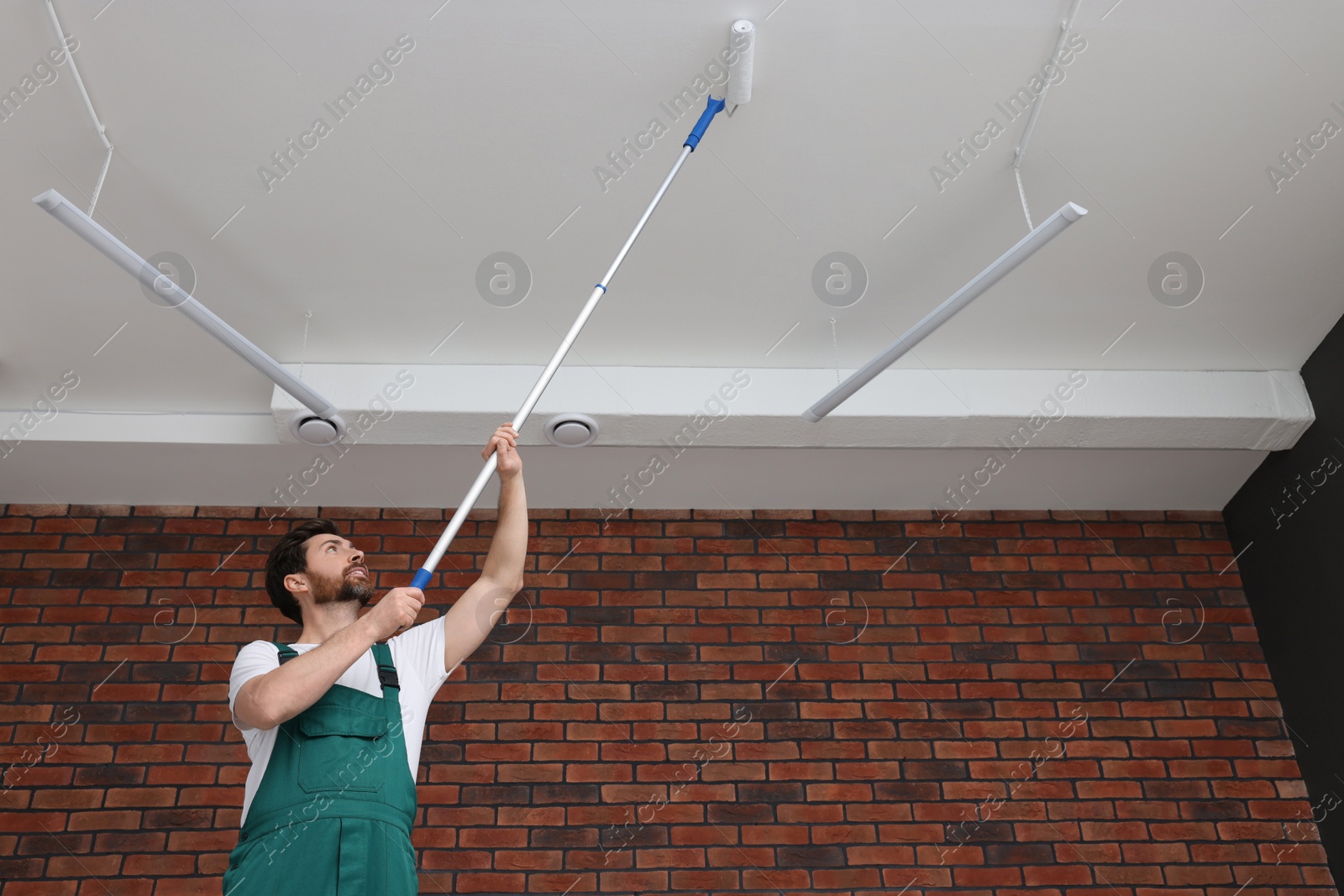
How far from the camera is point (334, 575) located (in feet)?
7.68

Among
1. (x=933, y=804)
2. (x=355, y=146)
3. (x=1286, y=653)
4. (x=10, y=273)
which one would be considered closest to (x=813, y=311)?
(x=355, y=146)

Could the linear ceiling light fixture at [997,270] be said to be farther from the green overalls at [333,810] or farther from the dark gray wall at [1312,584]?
the green overalls at [333,810]

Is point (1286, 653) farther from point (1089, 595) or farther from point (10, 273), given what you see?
point (10, 273)

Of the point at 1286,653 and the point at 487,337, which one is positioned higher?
Answer: the point at 487,337

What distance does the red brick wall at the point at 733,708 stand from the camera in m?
3.69

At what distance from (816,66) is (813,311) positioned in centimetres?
93

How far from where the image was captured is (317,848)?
181cm

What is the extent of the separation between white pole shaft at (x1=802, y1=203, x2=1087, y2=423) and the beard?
5.04ft

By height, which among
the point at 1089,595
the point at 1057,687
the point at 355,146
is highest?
the point at 355,146

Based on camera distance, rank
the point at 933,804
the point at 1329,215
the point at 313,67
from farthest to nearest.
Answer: the point at 933,804 < the point at 1329,215 < the point at 313,67

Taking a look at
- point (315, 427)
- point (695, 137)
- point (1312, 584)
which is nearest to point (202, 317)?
point (315, 427)

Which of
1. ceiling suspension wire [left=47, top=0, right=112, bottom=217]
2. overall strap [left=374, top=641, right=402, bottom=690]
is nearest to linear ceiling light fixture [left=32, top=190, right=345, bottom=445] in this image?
ceiling suspension wire [left=47, top=0, right=112, bottom=217]

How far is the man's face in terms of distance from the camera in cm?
233

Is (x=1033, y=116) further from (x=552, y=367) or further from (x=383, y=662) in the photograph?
(x=383, y=662)
